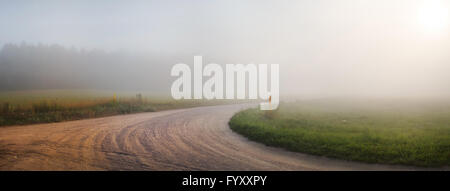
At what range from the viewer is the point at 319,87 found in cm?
19050

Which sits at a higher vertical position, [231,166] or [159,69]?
[159,69]

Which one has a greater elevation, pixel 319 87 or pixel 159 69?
pixel 159 69

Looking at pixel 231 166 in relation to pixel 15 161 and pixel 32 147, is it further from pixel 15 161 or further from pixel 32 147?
pixel 32 147

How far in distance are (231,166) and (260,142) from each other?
377 centimetres

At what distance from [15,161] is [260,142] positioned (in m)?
7.91

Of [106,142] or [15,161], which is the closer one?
[15,161]
